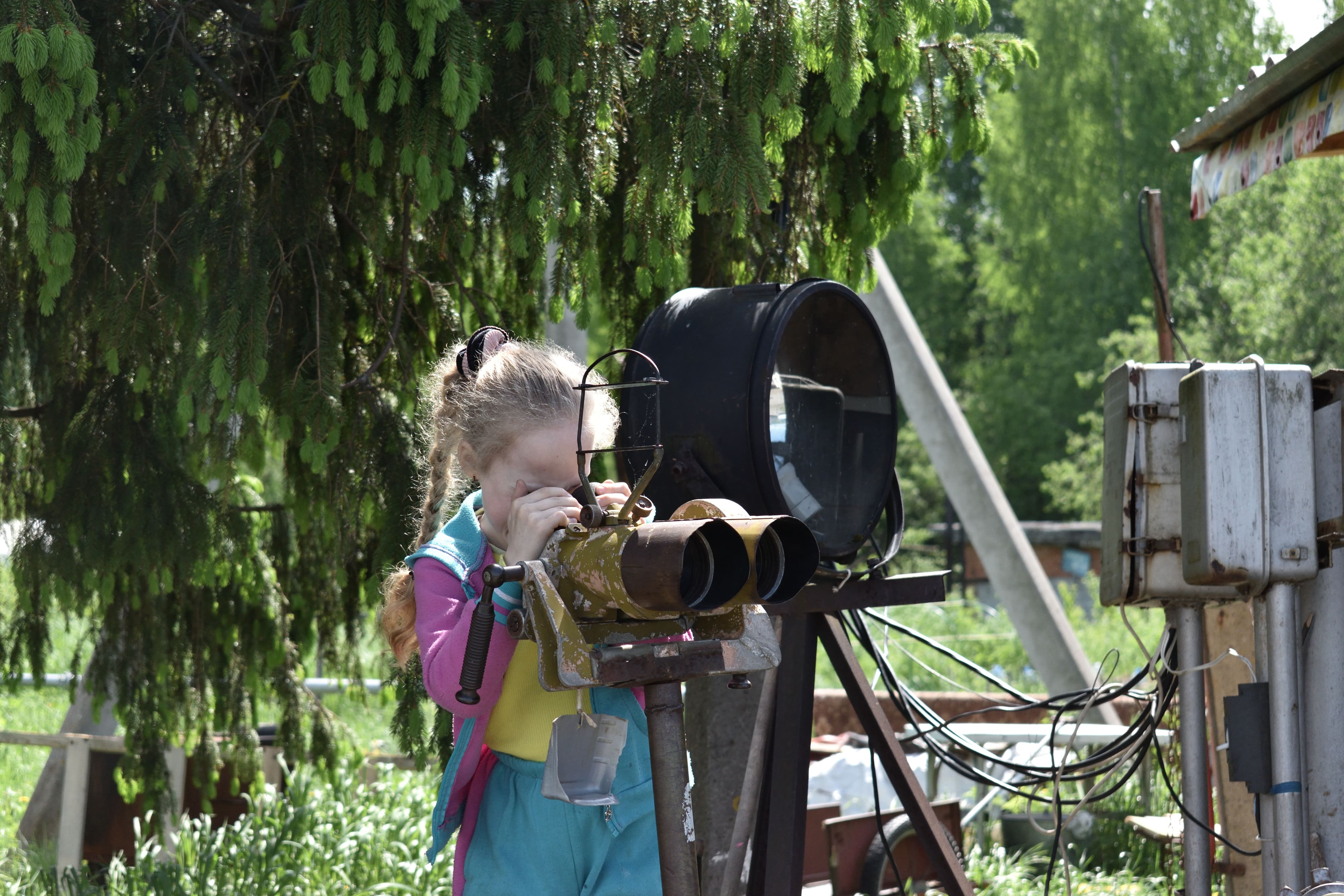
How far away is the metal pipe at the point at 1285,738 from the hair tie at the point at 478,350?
1.55 meters

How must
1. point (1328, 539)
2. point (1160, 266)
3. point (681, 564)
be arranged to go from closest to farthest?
1. point (681, 564)
2. point (1328, 539)
3. point (1160, 266)

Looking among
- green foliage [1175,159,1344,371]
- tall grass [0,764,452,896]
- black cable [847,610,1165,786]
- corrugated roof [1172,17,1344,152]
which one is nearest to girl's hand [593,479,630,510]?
black cable [847,610,1165,786]

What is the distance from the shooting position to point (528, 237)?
3.03 m

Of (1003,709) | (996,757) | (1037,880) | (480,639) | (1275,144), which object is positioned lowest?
(1037,880)

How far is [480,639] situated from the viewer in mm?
1628

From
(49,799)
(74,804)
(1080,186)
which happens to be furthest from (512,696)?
(1080,186)

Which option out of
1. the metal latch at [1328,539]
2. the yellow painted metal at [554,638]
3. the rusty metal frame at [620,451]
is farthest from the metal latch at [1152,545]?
the yellow painted metal at [554,638]

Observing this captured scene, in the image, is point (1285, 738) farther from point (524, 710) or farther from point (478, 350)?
point (478, 350)

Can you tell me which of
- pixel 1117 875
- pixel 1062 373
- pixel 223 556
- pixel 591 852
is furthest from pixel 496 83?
pixel 1062 373

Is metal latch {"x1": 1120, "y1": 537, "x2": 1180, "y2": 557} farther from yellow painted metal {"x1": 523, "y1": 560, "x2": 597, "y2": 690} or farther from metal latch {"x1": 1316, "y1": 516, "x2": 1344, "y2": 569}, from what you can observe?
yellow painted metal {"x1": 523, "y1": 560, "x2": 597, "y2": 690}

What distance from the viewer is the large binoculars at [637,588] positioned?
5.13ft

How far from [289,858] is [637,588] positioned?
347 centimetres

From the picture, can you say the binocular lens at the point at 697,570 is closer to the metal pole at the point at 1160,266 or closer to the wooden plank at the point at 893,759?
the wooden plank at the point at 893,759

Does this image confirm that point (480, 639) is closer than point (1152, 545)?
Yes
